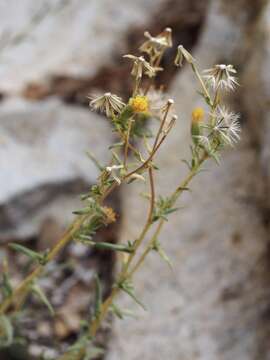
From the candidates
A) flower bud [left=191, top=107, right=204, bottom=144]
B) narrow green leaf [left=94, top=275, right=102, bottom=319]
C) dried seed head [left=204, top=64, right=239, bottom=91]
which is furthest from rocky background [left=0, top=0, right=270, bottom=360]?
dried seed head [left=204, top=64, right=239, bottom=91]

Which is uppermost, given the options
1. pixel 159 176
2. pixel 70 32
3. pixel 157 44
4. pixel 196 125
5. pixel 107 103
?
pixel 70 32

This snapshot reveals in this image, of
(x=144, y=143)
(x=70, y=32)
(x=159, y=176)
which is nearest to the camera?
(x=144, y=143)

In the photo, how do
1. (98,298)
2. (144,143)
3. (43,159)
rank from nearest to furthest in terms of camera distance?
(144,143) < (98,298) < (43,159)

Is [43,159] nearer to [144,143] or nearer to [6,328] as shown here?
[6,328]

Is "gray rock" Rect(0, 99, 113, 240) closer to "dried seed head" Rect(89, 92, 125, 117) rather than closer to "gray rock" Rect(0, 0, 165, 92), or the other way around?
"gray rock" Rect(0, 0, 165, 92)

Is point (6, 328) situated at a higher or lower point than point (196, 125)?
lower

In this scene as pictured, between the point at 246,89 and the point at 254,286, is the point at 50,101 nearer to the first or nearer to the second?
the point at 246,89

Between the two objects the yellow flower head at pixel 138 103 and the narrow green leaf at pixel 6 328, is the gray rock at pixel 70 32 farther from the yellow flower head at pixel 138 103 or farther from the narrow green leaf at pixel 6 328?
the yellow flower head at pixel 138 103

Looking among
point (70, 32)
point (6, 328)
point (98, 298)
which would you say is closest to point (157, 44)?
point (98, 298)
